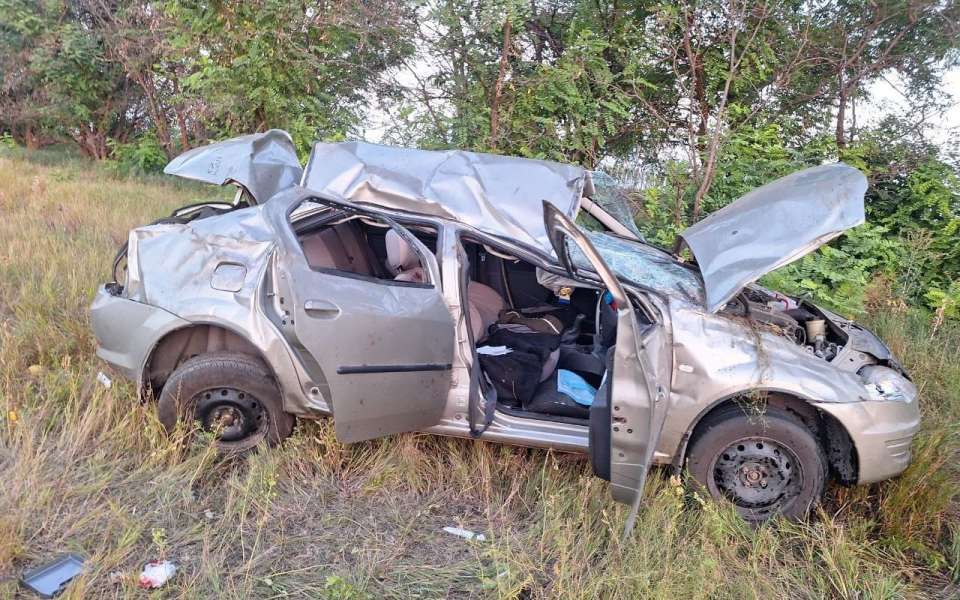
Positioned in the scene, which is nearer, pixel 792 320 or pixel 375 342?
pixel 375 342

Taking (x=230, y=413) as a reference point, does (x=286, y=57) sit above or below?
above

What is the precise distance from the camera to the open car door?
2564mm

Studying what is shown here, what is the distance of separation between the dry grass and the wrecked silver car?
236mm

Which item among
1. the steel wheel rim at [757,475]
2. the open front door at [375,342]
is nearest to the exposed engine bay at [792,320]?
the steel wheel rim at [757,475]

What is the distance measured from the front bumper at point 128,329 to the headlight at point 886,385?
350 centimetres

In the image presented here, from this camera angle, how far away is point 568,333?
434 centimetres

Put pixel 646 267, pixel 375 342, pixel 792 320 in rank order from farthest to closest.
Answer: pixel 646 267
pixel 792 320
pixel 375 342

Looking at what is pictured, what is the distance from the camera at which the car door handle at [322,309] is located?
286 cm

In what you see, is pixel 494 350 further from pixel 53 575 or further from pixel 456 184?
pixel 53 575

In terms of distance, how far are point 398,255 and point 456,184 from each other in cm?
57

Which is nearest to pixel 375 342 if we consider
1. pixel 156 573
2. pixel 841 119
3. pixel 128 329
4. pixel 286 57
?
pixel 156 573

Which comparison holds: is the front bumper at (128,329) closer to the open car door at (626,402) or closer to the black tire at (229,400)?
the black tire at (229,400)

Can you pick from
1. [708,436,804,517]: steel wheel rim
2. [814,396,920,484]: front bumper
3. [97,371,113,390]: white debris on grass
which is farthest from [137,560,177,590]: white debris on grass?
[814,396,920,484]: front bumper

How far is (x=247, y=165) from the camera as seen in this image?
4.25 m
